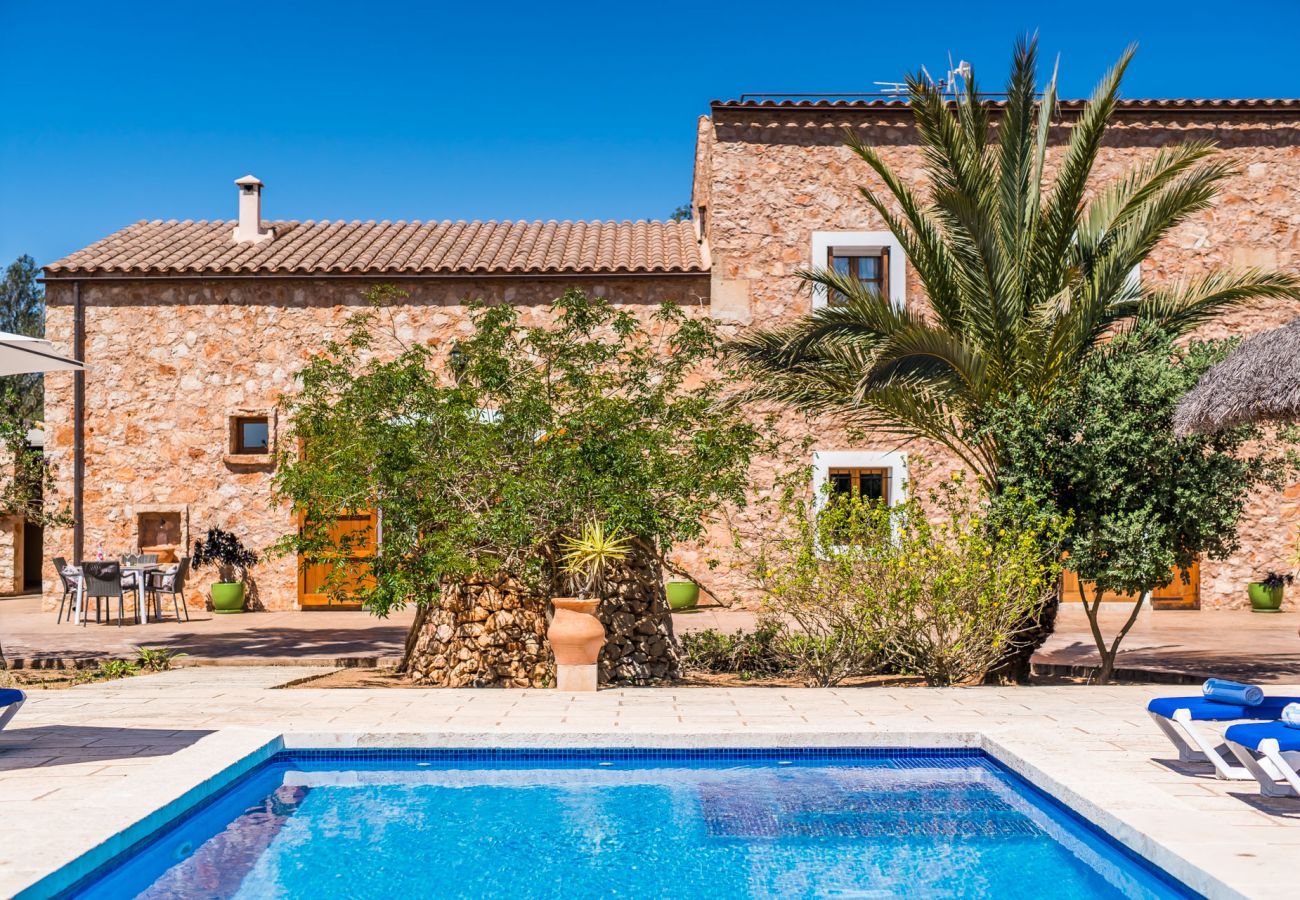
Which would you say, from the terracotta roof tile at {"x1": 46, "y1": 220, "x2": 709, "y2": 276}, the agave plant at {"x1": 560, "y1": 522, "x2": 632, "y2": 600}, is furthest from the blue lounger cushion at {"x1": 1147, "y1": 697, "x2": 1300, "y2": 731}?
the terracotta roof tile at {"x1": 46, "y1": 220, "x2": 709, "y2": 276}

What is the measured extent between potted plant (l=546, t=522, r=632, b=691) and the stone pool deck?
0.24 meters

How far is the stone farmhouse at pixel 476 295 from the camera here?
52.4ft

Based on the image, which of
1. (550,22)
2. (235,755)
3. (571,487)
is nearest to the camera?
(235,755)

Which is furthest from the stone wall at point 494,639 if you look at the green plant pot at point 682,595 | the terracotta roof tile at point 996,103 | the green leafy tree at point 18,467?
the terracotta roof tile at point 996,103

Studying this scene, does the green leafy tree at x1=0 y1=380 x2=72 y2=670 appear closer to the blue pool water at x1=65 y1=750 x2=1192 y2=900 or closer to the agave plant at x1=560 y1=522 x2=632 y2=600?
the agave plant at x1=560 y1=522 x2=632 y2=600

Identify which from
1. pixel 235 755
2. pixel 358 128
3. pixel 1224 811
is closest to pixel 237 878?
pixel 235 755

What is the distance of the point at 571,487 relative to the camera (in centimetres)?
872

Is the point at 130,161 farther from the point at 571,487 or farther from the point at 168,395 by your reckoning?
the point at 571,487

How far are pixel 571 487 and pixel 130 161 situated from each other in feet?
40.7

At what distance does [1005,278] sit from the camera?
9195mm

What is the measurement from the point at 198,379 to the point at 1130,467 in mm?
12983

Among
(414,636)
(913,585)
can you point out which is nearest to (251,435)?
(414,636)

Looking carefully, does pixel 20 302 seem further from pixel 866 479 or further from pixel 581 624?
pixel 581 624

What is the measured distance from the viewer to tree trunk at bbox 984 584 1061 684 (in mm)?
9383
